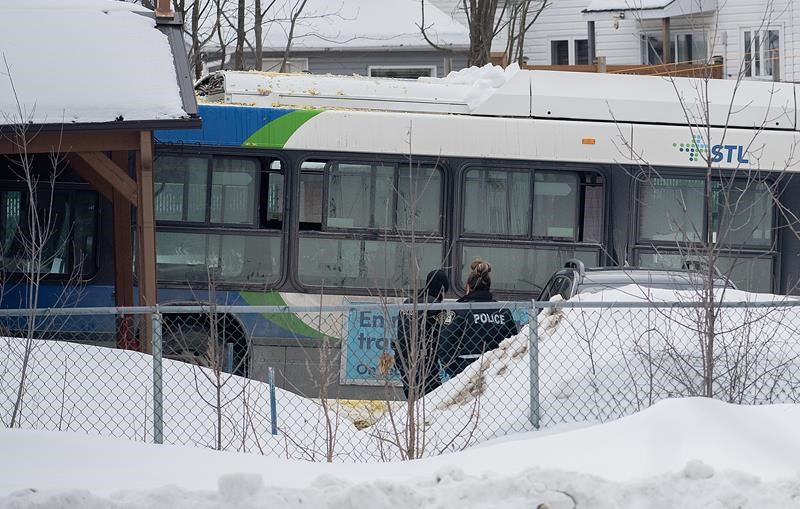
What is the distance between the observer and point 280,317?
11742 millimetres

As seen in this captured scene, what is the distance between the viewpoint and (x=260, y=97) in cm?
1236

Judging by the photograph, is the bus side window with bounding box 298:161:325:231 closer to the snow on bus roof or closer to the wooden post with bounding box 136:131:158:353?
the snow on bus roof

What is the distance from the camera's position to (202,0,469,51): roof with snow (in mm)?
28938

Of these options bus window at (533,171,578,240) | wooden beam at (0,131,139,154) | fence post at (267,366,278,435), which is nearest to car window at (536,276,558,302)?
bus window at (533,171,578,240)

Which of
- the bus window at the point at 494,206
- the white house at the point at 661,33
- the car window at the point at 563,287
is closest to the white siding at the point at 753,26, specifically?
the white house at the point at 661,33

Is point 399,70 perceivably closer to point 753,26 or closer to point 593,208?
point 753,26

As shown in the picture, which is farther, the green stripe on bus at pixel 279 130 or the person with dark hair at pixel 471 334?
the green stripe on bus at pixel 279 130

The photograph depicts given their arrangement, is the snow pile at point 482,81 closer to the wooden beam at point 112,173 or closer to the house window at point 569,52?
the wooden beam at point 112,173

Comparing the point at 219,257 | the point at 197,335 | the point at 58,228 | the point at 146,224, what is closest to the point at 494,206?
the point at 219,257

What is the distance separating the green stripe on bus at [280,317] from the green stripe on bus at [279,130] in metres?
1.50

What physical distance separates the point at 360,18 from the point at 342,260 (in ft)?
62.6

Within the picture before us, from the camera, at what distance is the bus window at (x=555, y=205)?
1237cm

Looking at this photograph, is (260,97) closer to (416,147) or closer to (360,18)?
(416,147)

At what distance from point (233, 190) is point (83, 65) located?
2.52m
